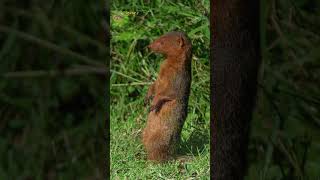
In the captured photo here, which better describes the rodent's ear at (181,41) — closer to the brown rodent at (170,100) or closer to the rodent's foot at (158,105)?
the brown rodent at (170,100)

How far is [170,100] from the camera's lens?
1.95m

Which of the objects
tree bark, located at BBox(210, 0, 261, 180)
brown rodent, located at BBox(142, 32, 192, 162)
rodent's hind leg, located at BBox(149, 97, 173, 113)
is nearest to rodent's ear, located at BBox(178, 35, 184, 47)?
brown rodent, located at BBox(142, 32, 192, 162)

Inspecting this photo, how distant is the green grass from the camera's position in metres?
1.97

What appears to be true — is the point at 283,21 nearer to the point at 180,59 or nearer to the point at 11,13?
the point at 180,59

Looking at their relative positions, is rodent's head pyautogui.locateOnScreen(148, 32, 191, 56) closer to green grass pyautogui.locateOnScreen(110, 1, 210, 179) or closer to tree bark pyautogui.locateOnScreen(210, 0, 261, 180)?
green grass pyautogui.locateOnScreen(110, 1, 210, 179)

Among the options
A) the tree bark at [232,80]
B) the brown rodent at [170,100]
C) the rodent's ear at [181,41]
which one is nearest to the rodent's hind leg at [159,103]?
the brown rodent at [170,100]

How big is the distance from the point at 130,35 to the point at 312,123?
0.75m

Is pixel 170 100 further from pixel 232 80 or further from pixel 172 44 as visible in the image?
pixel 232 80

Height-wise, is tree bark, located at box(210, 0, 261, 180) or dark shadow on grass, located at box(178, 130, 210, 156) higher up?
tree bark, located at box(210, 0, 261, 180)

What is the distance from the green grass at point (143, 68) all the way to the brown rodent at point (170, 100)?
0.03m

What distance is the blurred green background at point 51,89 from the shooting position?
6.37 feet

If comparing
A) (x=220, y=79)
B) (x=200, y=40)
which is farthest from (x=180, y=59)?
(x=220, y=79)

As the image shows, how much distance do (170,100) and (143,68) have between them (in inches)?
13.0

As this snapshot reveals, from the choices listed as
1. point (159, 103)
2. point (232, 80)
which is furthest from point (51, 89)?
point (232, 80)
